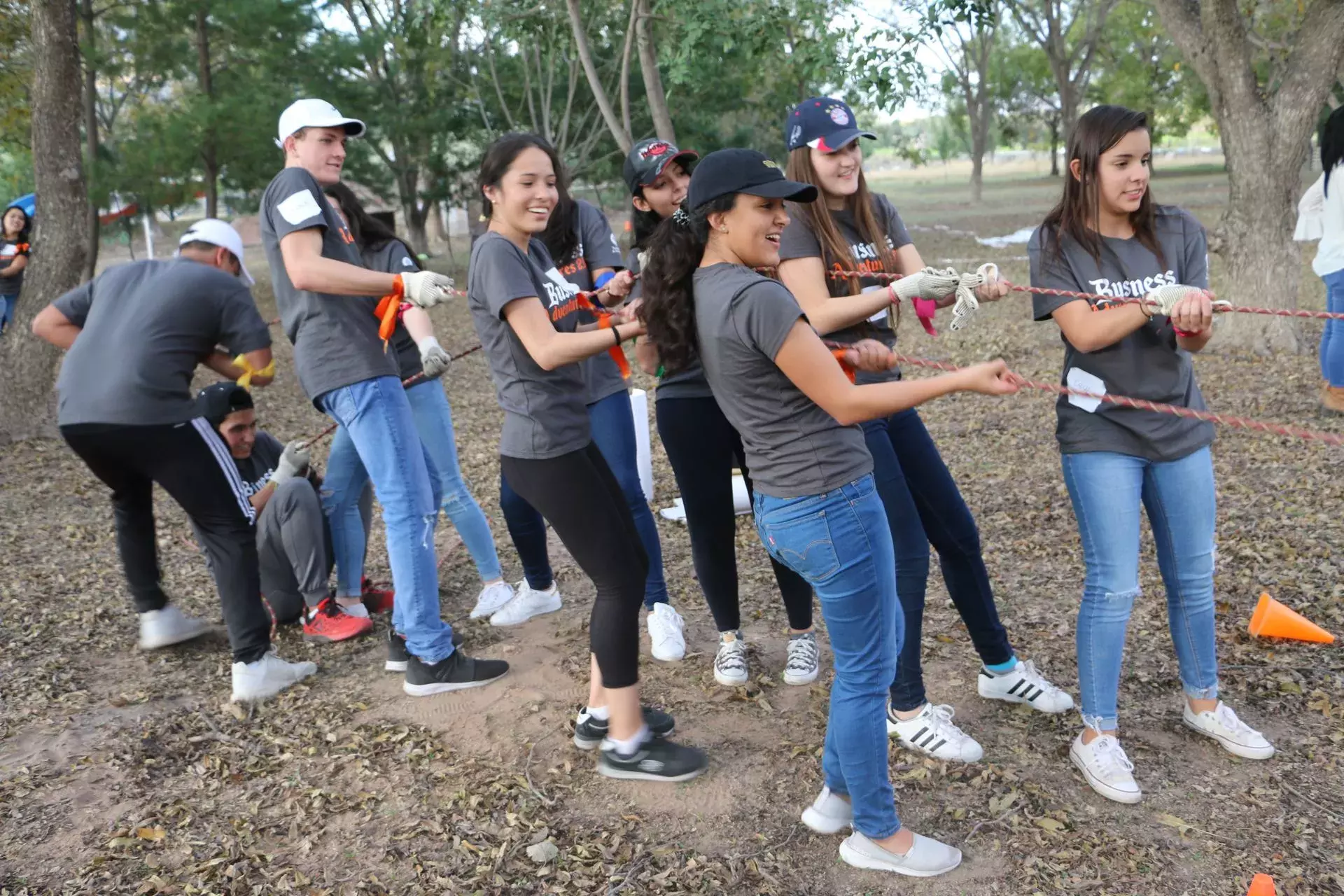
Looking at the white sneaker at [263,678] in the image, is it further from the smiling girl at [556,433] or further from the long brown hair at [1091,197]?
the long brown hair at [1091,197]

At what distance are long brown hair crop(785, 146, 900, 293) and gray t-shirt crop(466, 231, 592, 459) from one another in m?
0.76

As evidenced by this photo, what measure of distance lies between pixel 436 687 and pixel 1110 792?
81.6 inches

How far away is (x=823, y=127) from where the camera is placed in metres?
2.89

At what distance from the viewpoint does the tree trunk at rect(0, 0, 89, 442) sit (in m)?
7.41

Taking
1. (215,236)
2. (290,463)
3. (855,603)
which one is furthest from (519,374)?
(290,463)

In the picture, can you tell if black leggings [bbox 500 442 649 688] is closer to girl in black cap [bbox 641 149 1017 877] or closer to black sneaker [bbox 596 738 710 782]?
black sneaker [bbox 596 738 710 782]

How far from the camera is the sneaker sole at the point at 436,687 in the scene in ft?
11.5

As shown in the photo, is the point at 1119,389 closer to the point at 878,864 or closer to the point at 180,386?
the point at 878,864

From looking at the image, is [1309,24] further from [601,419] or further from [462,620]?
[462,620]

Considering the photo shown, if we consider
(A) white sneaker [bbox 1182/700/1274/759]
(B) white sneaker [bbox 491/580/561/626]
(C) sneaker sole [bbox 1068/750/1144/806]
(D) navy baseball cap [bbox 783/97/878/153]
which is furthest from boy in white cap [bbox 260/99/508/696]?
(A) white sneaker [bbox 1182/700/1274/759]

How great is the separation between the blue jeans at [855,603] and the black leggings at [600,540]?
1.77 feet

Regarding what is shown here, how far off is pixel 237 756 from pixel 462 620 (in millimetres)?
1179

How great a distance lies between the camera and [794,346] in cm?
216

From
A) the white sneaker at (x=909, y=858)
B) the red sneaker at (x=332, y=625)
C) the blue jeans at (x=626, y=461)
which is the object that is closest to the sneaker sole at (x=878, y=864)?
the white sneaker at (x=909, y=858)
